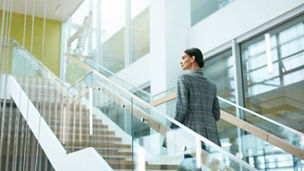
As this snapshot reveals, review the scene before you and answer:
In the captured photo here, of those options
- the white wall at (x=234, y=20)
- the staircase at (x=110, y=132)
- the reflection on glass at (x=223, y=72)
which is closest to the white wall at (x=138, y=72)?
the white wall at (x=234, y=20)

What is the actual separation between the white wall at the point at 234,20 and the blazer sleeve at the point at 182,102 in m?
2.97

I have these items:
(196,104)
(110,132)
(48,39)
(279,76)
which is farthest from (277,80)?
(48,39)

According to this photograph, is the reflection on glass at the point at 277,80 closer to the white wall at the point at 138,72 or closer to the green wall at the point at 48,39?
the white wall at the point at 138,72

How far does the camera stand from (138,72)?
30.9 ft

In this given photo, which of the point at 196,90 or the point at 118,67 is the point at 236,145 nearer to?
the point at 196,90

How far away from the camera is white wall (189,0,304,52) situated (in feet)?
19.0

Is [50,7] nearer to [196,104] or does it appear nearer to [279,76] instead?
[279,76]

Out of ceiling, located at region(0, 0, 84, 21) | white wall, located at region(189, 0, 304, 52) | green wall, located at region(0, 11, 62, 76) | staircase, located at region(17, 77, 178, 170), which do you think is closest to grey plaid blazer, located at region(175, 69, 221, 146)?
staircase, located at region(17, 77, 178, 170)

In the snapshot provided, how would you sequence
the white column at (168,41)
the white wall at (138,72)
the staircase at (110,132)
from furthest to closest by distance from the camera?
the white wall at (138,72) < the white column at (168,41) < the staircase at (110,132)

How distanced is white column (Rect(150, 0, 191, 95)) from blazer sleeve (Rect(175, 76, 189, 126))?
4.43 metres

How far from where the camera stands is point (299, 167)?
4.08 metres

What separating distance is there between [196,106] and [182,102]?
122mm

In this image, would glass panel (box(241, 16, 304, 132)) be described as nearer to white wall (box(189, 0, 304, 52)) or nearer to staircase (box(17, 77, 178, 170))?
white wall (box(189, 0, 304, 52))

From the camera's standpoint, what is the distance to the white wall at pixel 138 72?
908 cm
